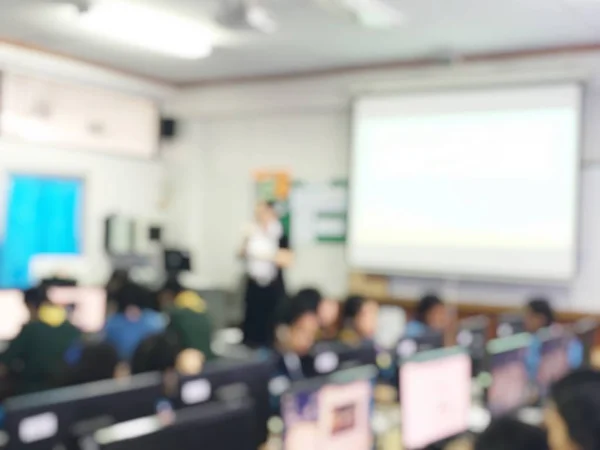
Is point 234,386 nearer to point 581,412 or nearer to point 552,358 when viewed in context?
point 581,412

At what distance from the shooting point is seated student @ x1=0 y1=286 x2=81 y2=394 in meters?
3.68

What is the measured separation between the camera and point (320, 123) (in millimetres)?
6723

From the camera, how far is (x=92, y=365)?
2.75 meters

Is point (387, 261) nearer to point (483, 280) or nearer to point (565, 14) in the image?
point (483, 280)

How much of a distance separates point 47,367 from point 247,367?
144 cm

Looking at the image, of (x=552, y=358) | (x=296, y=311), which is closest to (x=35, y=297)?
(x=296, y=311)

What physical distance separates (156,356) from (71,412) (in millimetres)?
914

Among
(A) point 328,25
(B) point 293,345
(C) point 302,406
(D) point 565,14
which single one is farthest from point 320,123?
(C) point 302,406

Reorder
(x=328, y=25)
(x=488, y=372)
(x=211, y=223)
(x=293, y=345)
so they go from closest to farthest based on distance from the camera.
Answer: (x=488, y=372) < (x=293, y=345) < (x=328, y=25) < (x=211, y=223)

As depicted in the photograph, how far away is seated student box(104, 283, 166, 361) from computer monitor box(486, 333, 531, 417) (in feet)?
5.79

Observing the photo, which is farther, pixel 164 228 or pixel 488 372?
pixel 164 228

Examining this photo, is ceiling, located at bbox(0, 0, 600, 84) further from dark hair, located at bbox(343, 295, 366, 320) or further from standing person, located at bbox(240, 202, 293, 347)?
dark hair, located at bbox(343, 295, 366, 320)

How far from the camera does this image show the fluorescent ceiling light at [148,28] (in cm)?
480

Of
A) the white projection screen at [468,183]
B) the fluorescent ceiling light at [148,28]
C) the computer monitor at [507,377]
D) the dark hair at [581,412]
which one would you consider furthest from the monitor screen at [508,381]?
the fluorescent ceiling light at [148,28]
